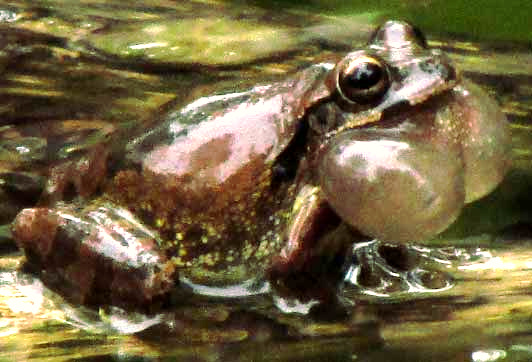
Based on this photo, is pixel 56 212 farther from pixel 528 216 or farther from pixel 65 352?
pixel 528 216

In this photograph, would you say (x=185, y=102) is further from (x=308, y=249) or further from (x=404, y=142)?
(x=404, y=142)

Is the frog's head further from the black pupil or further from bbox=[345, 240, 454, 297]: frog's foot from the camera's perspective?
bbox=[345, 240, 454, 297]: frog's foot

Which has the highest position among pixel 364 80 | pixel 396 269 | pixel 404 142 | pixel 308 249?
pixel 364 80

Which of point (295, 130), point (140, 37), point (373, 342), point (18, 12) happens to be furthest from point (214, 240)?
point (18, 12)

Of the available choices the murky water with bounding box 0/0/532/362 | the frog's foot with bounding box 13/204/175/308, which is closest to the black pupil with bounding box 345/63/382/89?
the murky water with bounding box 0/0/532/362

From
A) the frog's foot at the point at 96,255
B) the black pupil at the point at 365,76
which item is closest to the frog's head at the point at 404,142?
the black pupil at the point at 365,76

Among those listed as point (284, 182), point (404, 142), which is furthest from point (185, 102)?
point (404, 142)

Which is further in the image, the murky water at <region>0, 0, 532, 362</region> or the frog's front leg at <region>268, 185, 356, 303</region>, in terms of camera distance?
the frog's front leg at <region>268, 185, 356, 303</region>
